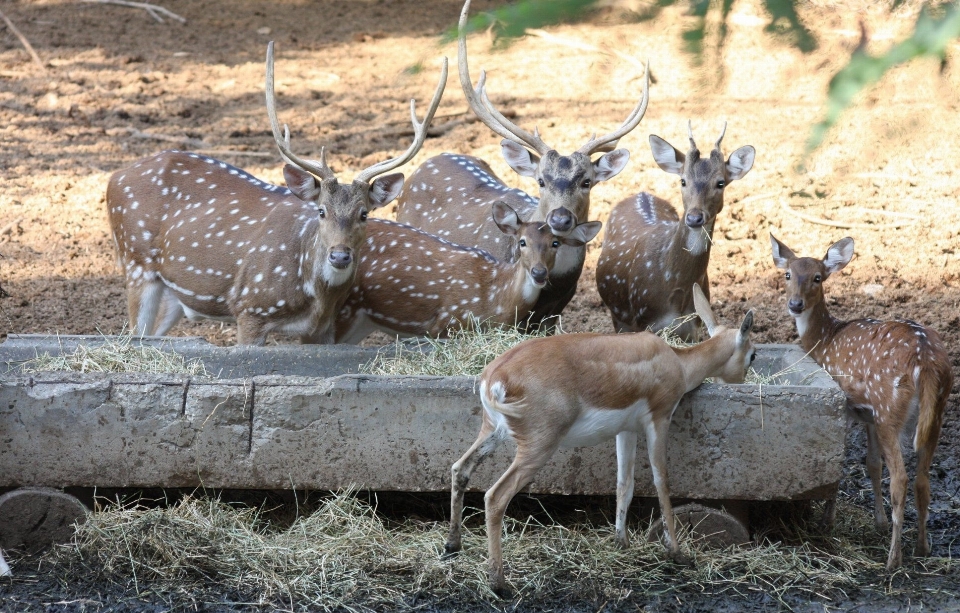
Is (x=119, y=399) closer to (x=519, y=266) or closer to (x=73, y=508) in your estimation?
(x=73, y=508)

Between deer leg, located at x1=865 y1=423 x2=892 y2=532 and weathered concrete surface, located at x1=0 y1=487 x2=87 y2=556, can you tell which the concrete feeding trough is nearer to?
weathered concrete surface, located at x1=0 y1=487 x2=87 y2=556

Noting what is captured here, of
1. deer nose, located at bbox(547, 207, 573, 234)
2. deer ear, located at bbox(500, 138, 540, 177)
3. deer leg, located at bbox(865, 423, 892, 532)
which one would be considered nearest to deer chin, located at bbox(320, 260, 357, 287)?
deer nose, located at bbox(547, 207, 573, 234)

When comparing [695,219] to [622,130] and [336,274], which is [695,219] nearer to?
[622,130]

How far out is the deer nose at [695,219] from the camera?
5.77 metres

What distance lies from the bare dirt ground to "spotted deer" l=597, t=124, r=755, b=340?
44 cm

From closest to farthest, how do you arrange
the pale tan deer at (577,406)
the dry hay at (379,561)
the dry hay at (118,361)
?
the pale tan deer at (577,406), the dry hay at (379,561), the dry hay at (118,361)

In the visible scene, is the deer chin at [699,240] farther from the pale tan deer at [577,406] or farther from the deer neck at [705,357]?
the pale tan deer at [577,406]

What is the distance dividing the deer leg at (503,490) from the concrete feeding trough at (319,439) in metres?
0.37

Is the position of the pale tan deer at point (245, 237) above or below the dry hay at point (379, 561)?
above

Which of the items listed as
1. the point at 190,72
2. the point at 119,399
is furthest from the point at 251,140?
the point at 119,399

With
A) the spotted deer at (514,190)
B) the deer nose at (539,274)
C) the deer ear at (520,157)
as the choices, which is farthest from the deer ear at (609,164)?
the deer nose at (539,274)

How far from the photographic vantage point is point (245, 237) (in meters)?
6.22

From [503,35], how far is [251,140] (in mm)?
9295

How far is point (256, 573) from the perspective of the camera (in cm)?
451
